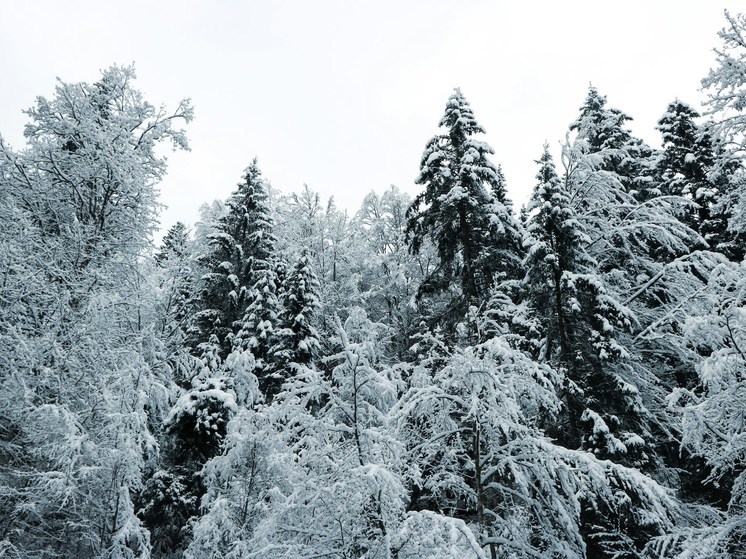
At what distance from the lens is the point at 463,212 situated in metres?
16.4

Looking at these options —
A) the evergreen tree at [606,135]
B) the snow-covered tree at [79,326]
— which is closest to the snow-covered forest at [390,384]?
the snow-covered tree at [79,326]

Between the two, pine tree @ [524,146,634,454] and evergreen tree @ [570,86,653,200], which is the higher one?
evergreen tree @ [570,86,653,200]

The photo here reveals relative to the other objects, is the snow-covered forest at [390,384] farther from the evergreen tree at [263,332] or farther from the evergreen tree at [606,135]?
the evergreen tree at [606,135]

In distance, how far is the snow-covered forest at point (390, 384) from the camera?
7.02m

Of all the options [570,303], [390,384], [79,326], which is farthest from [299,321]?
[390,384]

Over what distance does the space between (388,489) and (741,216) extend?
10.3 metres

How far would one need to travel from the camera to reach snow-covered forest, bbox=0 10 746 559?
702 cm

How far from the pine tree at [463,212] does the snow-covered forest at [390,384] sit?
98 millimetres

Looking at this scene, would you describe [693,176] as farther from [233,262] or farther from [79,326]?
[79,326]

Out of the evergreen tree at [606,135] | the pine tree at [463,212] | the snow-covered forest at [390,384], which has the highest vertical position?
the evergreen tree at [606,135]

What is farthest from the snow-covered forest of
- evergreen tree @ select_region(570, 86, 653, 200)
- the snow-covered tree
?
evergreen tree @ select_region(570, 86, 653, 200)

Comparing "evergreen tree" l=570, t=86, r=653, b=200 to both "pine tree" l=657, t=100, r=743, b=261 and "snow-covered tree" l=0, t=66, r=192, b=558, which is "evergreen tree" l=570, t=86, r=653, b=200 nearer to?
"pine tree" l=657, t=100, r=743, b=261

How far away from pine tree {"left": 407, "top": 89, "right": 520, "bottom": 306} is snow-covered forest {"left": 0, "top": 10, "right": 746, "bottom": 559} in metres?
0.10

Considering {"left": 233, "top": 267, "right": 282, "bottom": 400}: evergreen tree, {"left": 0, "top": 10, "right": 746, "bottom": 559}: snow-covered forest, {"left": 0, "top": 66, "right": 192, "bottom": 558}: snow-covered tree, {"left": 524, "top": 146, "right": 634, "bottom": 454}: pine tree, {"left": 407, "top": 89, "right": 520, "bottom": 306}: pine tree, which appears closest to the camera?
{"left": 0, "top": 10, "right": 746, "bottom": 559}: snow-covered forest
